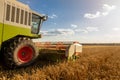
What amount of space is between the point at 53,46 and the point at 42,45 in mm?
636

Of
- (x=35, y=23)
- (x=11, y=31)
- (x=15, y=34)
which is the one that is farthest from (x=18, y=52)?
(x=35, y=23)

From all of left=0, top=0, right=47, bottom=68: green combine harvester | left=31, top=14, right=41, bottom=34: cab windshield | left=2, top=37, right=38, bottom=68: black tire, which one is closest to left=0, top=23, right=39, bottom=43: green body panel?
left=0, top=0, right=47, bottom=68: green combine harvester

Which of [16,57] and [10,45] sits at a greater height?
[10,45]

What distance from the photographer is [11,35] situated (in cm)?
598

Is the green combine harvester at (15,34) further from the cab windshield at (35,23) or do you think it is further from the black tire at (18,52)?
the cab windshield at (35,23)

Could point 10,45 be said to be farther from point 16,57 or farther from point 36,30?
point 36,30

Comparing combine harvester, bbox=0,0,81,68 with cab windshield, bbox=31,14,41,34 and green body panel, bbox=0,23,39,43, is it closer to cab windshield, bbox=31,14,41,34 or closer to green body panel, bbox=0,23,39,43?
green body panel, bbox=0,23,39,43

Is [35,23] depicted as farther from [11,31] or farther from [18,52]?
[18,52]

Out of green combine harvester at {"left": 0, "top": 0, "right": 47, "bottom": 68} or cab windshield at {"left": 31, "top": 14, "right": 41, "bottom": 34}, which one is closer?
green combine harvester at {"left": 0, "top": 0, "right": 47, "bottom": 68}

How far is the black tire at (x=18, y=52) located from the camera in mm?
5770

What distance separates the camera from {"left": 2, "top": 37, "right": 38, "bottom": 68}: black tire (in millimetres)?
5770

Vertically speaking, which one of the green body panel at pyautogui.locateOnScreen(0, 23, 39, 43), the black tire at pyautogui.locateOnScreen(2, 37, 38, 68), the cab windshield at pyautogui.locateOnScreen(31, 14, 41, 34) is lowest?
the black tire at pyautogui.locateOnScreen(2, 37, 38, 68)

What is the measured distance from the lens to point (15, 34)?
613 cm

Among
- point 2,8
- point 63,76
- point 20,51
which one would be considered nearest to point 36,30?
point 20,51
